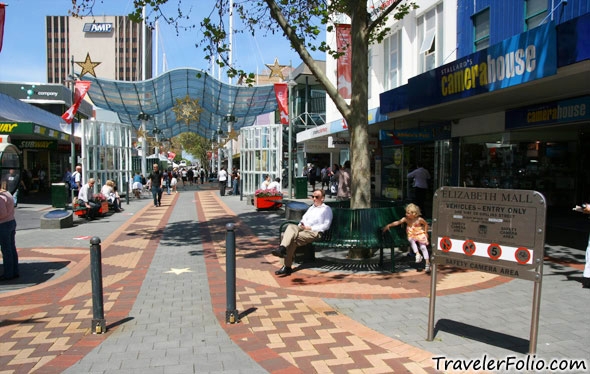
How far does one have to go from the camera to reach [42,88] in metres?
35.3

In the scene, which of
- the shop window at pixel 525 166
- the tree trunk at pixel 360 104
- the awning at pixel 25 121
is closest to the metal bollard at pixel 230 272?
the tree trunk at pixel 360 104

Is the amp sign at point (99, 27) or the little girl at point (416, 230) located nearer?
the little girl at point (416, 230)

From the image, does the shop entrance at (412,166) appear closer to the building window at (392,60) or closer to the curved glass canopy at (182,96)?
the building window at (392,60)

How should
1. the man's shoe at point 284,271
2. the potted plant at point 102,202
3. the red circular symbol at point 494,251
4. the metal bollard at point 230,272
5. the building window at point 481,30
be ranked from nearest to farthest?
the red circular symbol at point 494,251 < the metal bollard at point 230,272 < the man's shoe at point 284,271 < the building window at point 481,30 < the potted plant at point 102,202

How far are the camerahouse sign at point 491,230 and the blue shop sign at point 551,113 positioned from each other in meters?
7.45

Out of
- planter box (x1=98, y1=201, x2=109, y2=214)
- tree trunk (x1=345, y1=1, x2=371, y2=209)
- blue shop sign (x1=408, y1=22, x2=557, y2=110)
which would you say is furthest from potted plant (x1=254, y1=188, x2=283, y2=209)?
tree trunk (x1=345, y1=1, x2=371, y2=209)

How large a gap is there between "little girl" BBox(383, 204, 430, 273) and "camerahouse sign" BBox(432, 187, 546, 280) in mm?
3025

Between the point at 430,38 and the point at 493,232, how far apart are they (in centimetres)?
1316

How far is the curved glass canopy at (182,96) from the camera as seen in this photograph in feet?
95.7

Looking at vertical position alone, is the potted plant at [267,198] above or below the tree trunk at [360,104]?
below

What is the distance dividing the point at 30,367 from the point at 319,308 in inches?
121

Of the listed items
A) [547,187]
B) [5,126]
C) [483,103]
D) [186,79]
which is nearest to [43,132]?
[5,126]

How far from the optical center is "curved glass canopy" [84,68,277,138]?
29172 mm

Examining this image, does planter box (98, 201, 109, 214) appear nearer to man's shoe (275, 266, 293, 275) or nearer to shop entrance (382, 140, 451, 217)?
man's shoe (275, 266, 293, 275)
